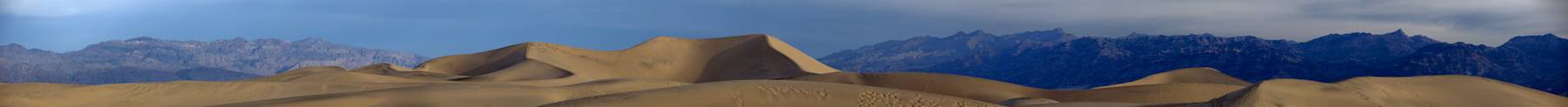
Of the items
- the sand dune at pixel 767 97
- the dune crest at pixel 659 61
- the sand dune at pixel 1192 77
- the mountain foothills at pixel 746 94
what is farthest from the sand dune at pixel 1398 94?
the dune crest at pixel 659 61

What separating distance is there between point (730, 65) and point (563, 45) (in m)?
20.1

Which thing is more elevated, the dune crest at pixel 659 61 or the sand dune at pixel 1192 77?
the dune crest at pixel 659 61

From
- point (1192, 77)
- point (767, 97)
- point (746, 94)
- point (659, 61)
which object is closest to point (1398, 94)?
point (767, 97)

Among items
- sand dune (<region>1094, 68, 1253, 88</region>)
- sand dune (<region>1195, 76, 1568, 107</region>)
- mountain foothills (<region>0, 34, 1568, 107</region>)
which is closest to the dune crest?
mountain foothills (<region>0, 34, 1568, 107</region>)

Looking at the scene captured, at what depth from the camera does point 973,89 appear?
84.2m

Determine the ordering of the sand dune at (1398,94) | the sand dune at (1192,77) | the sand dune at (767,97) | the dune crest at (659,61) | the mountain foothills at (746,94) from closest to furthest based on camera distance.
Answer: the sand dune at (767,97)
the mountain foothills at (746,94)
the sand dune at (1398,94)
the sand dune at (1192,77)
the dune crest at (659,61)

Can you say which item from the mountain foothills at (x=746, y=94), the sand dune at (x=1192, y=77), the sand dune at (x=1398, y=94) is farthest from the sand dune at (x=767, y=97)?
the sand dune at (x=1192, y=77)

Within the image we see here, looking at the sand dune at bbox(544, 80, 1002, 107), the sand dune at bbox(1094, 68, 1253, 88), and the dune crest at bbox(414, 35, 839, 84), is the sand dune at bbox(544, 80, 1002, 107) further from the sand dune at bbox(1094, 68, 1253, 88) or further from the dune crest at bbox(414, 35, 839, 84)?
the dune crest at bbox(414, 35, 839, 84)

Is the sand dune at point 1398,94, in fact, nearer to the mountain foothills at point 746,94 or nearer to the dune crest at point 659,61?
the mountain foothills at point 746,94

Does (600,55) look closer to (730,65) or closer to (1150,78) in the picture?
(730,65)

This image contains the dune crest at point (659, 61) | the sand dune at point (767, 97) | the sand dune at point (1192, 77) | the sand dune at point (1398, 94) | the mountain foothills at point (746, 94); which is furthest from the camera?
the dune crest at point (659, 61)

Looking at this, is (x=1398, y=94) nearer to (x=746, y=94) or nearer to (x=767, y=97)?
(x=767, y=97)

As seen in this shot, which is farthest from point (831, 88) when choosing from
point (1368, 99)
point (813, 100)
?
point (1368, 99)

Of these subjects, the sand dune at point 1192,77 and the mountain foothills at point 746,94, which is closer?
the mountain foothills at point 746,94
